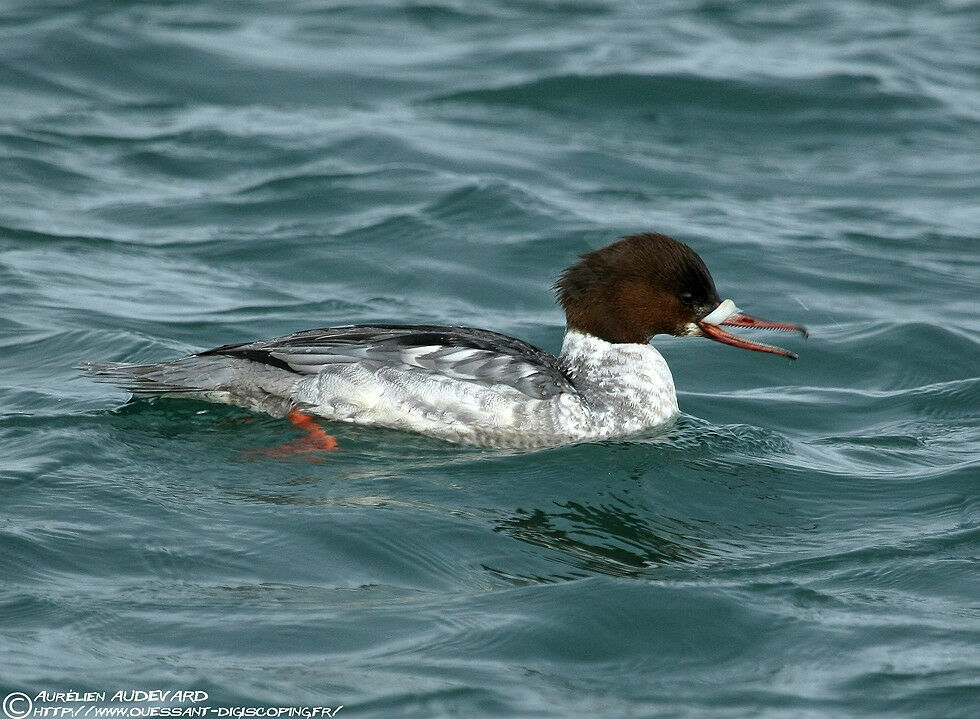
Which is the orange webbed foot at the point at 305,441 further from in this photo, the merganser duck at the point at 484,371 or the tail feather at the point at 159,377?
the tail feather at the point at 159,377

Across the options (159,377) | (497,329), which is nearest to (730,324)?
(497,329)

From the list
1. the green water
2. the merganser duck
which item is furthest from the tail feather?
the green water

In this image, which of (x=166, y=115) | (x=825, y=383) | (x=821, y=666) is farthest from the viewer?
(x=166, y=115)

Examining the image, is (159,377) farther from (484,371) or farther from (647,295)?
(647,295)

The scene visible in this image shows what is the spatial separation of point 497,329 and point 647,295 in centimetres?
249

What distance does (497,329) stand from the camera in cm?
1013

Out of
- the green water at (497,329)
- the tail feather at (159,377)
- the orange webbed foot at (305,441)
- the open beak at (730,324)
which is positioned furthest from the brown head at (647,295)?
the tail feather at (159,377)

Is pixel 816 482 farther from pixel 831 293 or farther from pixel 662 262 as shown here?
pixel 831 293

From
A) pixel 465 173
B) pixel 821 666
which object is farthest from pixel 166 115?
pixel 821 666

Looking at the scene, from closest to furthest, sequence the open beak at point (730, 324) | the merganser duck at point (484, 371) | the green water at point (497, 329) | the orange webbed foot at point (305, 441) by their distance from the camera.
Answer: the green water at point (497, 329) < the orange webbed foot at point (305, 441) < the merganser duck at point (484, 371) < the open beak at point (730, 324)

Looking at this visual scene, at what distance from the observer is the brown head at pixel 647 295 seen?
771 cm

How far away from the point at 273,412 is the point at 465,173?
5.98 metres

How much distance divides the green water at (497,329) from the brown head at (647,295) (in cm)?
63

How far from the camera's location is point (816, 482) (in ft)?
24.5
